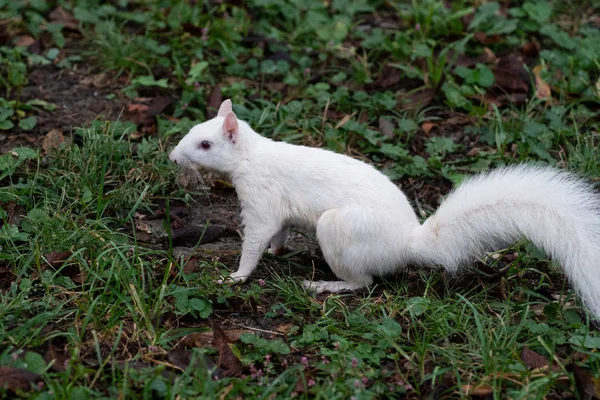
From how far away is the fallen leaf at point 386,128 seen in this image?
5305 millimetres

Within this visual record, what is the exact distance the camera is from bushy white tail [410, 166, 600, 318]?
339cm

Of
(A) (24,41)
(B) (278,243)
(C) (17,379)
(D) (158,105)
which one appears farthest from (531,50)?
(C) (17,379)

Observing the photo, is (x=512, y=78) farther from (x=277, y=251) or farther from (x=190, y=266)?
(x=190, y=266)

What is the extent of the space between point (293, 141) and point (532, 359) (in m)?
2.39

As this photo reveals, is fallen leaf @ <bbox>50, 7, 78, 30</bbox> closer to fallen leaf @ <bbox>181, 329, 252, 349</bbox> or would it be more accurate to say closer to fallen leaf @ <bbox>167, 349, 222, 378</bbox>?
fallen leaf @ <bbox>181, 329, 252, 349</bbox>

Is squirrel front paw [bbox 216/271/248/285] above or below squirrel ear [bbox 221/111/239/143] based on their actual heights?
below

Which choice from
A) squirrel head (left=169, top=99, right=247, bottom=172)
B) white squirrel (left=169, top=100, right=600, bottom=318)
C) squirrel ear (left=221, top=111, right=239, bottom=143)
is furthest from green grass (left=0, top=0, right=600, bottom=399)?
squirrel ear (left=221, top=111, right=239, bottom=143)

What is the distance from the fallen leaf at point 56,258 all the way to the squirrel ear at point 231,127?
0.97 m

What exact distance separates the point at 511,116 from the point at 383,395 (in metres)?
2.78

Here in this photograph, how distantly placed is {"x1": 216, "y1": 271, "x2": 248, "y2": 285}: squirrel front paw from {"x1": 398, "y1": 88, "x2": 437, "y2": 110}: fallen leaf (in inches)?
86.5

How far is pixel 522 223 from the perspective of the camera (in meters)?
3.49

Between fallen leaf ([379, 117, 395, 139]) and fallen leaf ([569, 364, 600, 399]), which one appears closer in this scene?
fallen leaf ([569, 364, 600, 399])

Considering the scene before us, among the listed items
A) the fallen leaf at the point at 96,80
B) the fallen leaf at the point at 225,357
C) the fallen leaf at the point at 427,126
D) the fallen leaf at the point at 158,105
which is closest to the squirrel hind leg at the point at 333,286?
the fallen leaf at the point at 225,357

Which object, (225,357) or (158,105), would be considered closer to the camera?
(225,357)
